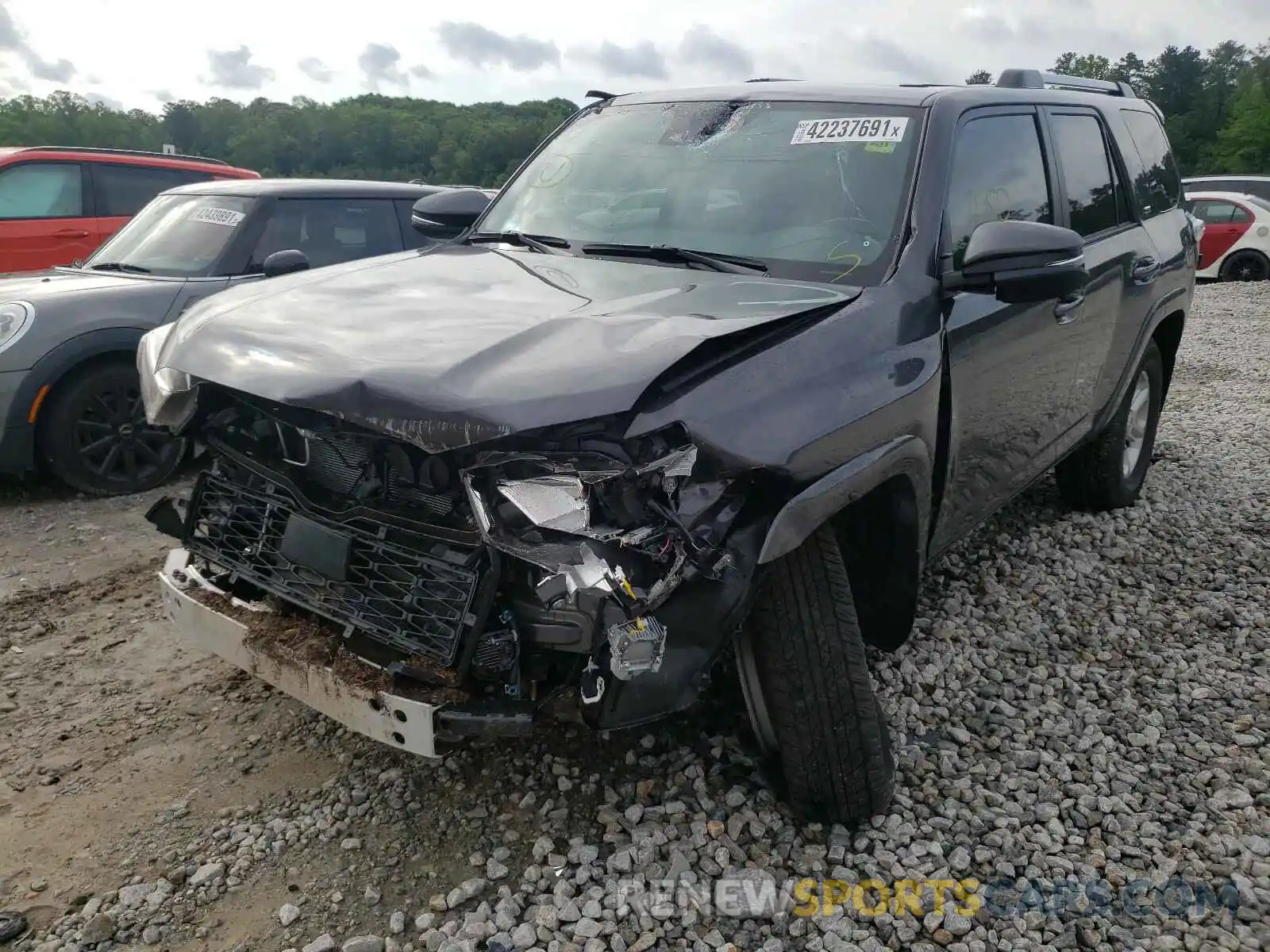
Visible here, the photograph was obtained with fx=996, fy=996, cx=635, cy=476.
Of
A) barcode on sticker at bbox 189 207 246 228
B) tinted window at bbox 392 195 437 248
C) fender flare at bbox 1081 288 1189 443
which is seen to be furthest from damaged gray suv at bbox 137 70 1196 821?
tinted window at bbox 392 195 437 248

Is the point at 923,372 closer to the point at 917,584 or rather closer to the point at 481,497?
the point at 917,584

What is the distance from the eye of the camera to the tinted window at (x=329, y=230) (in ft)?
19.6

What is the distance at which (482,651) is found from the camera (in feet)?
7.09

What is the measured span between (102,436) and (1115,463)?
5.14 metres

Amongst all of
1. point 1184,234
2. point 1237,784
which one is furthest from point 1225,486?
point 1237,784

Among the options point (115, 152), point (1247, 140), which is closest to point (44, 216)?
point (115, 152)

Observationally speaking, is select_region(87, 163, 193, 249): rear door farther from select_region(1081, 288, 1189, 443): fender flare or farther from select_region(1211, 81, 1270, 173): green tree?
select_region(1211, 81, 1270, 173): green tree

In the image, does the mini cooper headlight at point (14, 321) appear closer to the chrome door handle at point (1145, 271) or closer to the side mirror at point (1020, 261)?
the side mirror at point (1020, 261)

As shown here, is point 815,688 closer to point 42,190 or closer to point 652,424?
point 652,424

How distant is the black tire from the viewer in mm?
4715

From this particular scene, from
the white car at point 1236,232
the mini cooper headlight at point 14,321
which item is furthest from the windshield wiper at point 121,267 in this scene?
the white car at point 1236,232

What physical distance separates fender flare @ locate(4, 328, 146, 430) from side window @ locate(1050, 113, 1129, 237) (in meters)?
4.36

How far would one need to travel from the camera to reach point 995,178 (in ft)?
11.0

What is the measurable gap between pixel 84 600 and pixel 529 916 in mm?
2734
